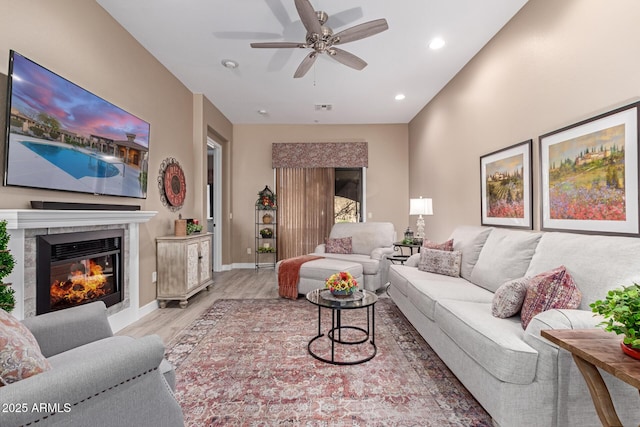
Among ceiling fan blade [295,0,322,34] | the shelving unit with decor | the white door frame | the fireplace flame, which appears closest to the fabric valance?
the shelving unit with decor

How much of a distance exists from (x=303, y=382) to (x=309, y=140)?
4.81 m

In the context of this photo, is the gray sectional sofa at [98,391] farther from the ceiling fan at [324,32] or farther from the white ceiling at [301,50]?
the white ceiling at [301,50]

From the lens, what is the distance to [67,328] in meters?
1.44

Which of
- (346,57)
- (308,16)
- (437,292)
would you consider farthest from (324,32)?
(437,292)

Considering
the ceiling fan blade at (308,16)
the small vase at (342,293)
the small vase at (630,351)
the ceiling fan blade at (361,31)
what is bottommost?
the small vase at (342,293)

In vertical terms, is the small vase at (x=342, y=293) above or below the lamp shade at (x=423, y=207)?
below

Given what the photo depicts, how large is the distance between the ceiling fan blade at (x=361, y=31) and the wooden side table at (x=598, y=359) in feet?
7.66

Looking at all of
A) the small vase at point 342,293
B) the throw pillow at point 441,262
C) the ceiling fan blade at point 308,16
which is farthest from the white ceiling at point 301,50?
the small vase at point 342,293

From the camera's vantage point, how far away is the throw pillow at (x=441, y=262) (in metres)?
3.00

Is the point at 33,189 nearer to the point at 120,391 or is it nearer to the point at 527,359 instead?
the point at 120,391

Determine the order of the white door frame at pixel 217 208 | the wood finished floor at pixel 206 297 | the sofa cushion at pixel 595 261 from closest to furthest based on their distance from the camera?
the sofa cushion at pixel 595 261 → the wood finished floor at pixel 206 297 → the white door frame at pixel 217 208

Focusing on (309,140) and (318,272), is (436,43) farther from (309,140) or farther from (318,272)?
(309,140)

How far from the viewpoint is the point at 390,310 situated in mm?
3414

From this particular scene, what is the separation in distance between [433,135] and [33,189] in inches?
189
